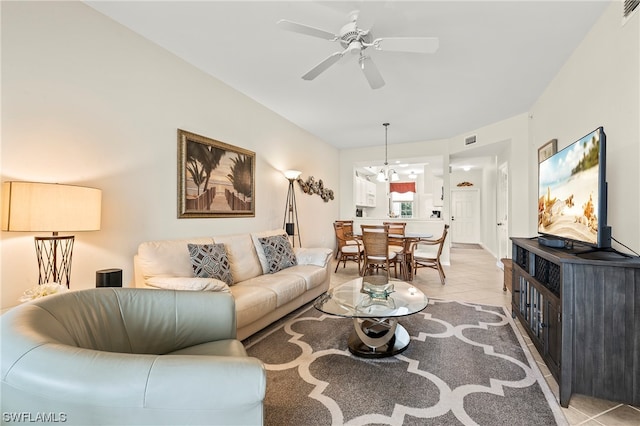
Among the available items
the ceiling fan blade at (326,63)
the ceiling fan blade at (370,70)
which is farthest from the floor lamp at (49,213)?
the ceiling fan blade at (370,70)

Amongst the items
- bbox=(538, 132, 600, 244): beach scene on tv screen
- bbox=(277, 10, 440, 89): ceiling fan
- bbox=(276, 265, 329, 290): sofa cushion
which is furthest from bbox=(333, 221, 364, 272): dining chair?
bbox=(277, 10, 440, 89): ceiling fan

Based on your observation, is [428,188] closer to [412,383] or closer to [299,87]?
[299,87]

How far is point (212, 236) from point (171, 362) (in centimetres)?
253

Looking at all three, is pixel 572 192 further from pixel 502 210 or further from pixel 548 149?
pixel 502 210

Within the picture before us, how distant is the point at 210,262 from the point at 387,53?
2.63 m

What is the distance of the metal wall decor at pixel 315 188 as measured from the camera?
5.15 metres

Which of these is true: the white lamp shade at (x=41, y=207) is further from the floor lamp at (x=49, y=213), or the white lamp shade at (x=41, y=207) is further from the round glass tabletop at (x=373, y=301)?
the round glass tabletop at (x=373, y=301)

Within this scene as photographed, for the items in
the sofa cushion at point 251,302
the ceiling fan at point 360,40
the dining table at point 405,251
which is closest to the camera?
the ceiling fan at point 360,40

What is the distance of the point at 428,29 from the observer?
2.38 m

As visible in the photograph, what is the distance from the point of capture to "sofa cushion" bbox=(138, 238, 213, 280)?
2.30m

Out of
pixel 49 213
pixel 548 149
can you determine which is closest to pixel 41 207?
pixel 49 213

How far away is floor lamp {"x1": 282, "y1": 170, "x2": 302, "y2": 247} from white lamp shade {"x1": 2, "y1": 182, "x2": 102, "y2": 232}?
2884mm

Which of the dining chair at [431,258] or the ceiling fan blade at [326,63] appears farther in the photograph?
the dining chair at [431,258]

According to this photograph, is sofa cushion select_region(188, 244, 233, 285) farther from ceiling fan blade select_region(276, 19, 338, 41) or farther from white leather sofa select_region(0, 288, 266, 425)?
ceiling fan blade select_region(276, 19, 338, 41)
